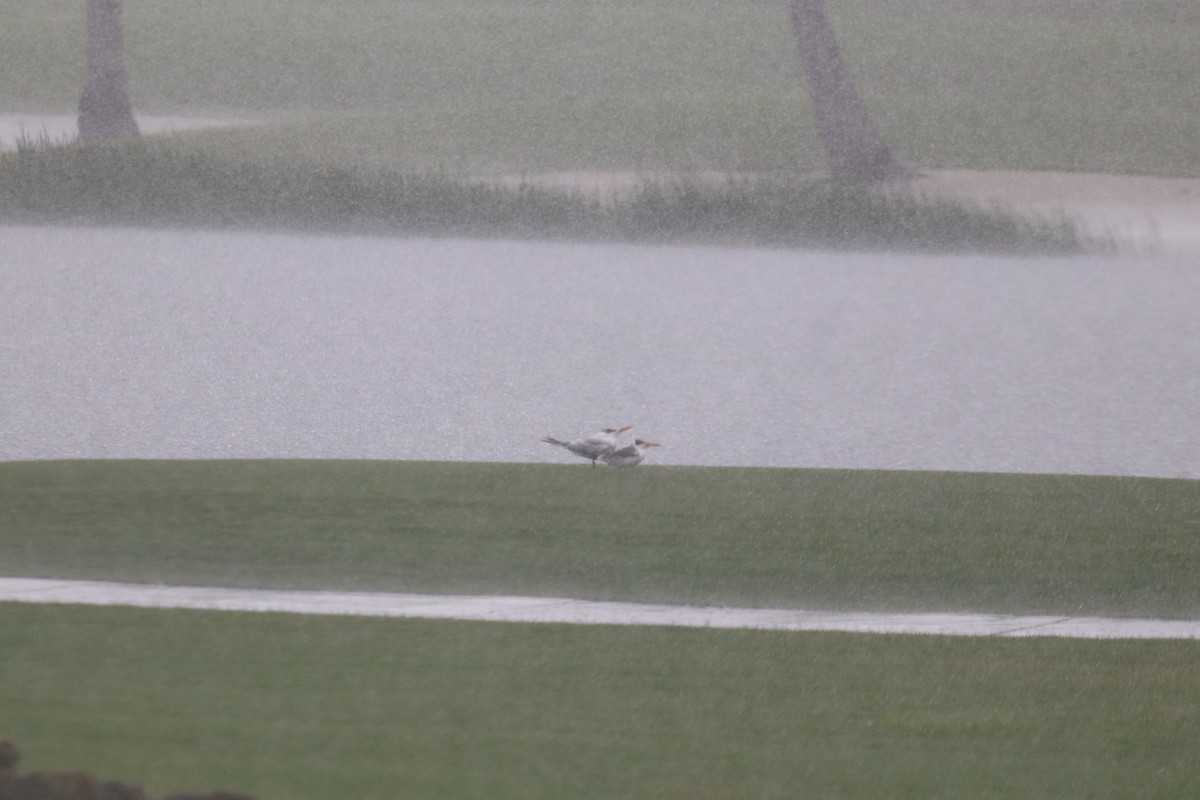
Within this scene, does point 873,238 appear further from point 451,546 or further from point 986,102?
point 451,546

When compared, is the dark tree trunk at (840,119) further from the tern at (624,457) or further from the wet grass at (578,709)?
the wet grass at (578,709)

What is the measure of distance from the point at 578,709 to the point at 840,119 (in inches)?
238

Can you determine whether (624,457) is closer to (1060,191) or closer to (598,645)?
(598,645)

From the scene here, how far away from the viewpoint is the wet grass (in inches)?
134

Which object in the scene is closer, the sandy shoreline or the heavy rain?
the heavy rain

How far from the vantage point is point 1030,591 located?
6211mm

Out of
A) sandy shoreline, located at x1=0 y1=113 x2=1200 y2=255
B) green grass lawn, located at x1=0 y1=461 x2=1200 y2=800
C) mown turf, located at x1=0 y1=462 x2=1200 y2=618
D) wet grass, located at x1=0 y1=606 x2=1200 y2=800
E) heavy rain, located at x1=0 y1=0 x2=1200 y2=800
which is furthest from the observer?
sandy shoreline, located at x1=0 y1=113 x2=1200 y2=255

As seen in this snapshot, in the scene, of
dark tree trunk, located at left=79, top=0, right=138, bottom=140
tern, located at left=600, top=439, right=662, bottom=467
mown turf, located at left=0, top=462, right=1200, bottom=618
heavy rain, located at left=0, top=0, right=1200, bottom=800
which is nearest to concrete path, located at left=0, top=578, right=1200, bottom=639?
mown turf, located at left=0, top=462, right=1200, bottom=618

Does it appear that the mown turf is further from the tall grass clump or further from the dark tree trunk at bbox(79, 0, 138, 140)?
the dark tree trunk at bbox(79, 0, 138, 140)

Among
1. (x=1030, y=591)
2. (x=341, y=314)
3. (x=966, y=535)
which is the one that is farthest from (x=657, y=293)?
(x=1030, y=591)

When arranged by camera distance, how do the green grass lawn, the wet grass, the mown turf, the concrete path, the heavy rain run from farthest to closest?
1. the heavy rain
2. the mown turf
3. the concrete path
4. the green grass lawn
5. the wet grass

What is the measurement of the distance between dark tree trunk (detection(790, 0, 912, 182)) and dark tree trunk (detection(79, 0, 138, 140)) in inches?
158

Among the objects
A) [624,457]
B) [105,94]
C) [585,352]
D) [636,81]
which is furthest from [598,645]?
[105,94]

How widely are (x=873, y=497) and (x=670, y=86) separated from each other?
10.5ft
